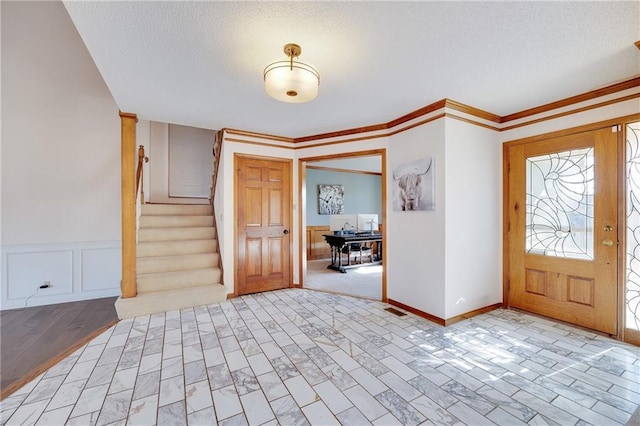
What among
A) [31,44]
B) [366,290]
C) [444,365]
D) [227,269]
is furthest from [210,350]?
[31,44]

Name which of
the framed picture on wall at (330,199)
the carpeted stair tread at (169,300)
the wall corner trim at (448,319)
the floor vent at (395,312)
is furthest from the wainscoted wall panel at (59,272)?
the framed picture on wall at (330,199)

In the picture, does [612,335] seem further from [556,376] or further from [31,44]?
[31,44]

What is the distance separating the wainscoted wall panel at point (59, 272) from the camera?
378cm

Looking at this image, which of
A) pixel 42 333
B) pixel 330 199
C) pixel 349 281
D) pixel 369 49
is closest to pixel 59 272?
pixel 42 333

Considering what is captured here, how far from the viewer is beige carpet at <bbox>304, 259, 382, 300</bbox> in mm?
4125

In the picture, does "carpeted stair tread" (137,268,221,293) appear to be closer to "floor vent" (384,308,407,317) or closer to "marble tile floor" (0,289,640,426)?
"marble tile floor" (0,289,640,426)

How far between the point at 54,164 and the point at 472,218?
5.94m

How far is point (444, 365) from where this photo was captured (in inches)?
83.5

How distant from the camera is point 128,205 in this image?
130 inches

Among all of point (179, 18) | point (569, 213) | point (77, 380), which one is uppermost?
point (179, 18)

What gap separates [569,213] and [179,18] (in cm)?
394

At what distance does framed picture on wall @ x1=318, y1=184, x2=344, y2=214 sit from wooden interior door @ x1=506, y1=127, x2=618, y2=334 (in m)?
4.65

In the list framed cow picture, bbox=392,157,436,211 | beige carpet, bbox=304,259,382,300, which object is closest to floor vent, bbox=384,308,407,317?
beige carpet, bbox=304,259,382,300

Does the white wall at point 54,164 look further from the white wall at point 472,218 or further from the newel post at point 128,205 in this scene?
the white wall at point 472,218
